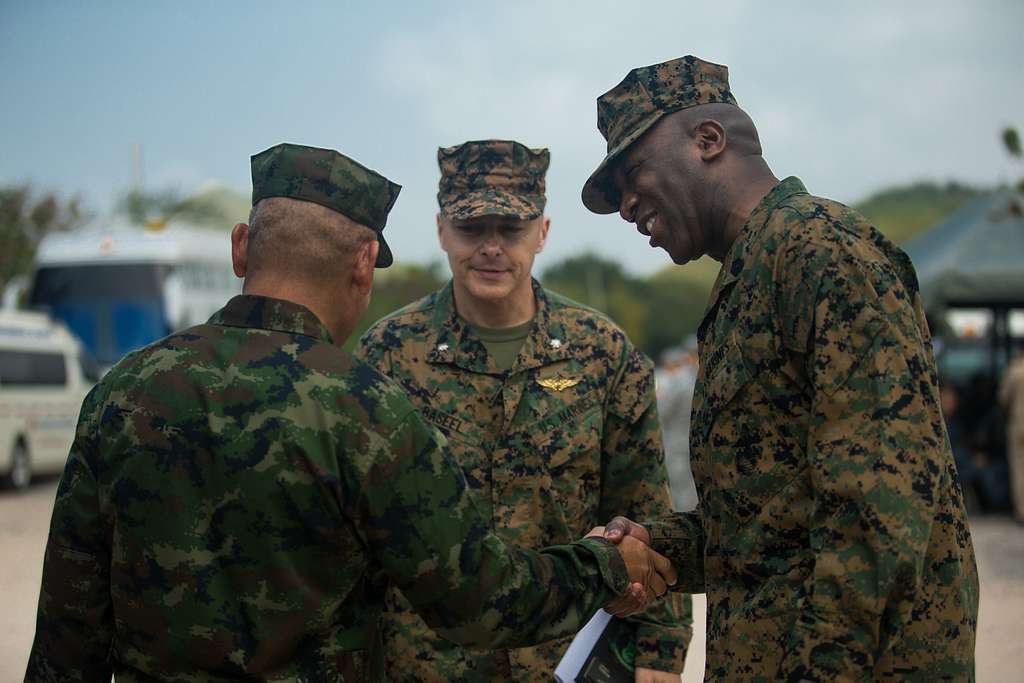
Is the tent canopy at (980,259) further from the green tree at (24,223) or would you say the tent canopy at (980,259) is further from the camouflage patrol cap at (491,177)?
the green tree at (24,223)

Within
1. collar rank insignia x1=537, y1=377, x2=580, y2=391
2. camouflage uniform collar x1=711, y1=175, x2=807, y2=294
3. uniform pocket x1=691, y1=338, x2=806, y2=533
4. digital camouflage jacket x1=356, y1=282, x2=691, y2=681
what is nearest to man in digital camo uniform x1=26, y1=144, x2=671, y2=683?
uniform pocket x1=691, y1=338, x2=806, y2=533

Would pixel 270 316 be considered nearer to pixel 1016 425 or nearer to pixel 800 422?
pixel 800 422

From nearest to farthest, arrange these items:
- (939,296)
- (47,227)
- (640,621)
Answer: (640,621) < (939,296) < (47,227)

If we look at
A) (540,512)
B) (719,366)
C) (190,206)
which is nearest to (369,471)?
(719,366)

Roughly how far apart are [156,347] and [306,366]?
0.34 metres

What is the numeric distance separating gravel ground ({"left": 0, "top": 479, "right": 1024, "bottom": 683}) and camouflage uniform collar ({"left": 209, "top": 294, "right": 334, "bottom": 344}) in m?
4.55

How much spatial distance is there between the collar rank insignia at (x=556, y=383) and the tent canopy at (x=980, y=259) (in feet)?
27.8

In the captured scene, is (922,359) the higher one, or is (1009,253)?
(1009,253)

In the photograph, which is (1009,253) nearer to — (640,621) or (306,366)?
(640,621)

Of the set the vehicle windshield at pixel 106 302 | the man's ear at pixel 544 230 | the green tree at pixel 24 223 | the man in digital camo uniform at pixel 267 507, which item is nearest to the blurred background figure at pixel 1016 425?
the man's ear at pixel 544 230

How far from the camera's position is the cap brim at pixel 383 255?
2.64 m

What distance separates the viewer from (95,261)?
19.9 metres

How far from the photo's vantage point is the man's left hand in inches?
136

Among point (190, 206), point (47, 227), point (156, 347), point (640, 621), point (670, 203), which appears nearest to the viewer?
point (156, 347)
